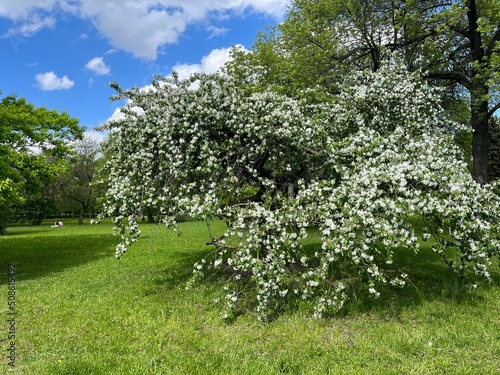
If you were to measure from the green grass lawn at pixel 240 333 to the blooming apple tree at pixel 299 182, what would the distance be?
1.71 ft

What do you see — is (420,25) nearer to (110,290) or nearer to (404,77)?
(404,77)

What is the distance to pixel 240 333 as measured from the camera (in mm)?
6234

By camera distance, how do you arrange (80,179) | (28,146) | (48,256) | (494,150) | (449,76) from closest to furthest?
(28,146) < (449,76) < (48,256) < (494,150) < (80,179)

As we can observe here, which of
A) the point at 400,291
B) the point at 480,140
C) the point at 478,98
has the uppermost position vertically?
the point at 478,98

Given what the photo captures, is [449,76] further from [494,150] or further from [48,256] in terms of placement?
[494,150]

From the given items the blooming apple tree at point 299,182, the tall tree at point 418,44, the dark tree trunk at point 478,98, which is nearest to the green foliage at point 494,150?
the tall tree at point 418,44

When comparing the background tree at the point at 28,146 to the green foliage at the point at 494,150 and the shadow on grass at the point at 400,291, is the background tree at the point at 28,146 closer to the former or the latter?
the shadow on grass at the point at 400,291

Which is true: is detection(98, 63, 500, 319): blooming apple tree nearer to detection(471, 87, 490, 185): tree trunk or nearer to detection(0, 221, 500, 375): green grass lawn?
detection(0, 221, 500, 375): green grass lawn

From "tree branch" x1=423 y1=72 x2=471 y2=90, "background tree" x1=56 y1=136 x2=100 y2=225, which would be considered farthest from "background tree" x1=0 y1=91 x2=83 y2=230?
"background tree" x1=56 y1=136 x2=100 y2=225

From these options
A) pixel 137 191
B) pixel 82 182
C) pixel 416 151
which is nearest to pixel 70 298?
pixel 137 191

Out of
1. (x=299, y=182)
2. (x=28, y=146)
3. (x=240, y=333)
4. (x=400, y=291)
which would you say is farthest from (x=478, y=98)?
(x=28, y=146)

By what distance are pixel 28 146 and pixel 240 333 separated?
500 inches

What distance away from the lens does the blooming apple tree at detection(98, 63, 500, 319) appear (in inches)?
250

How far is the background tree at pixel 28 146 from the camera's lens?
11.9 meters
